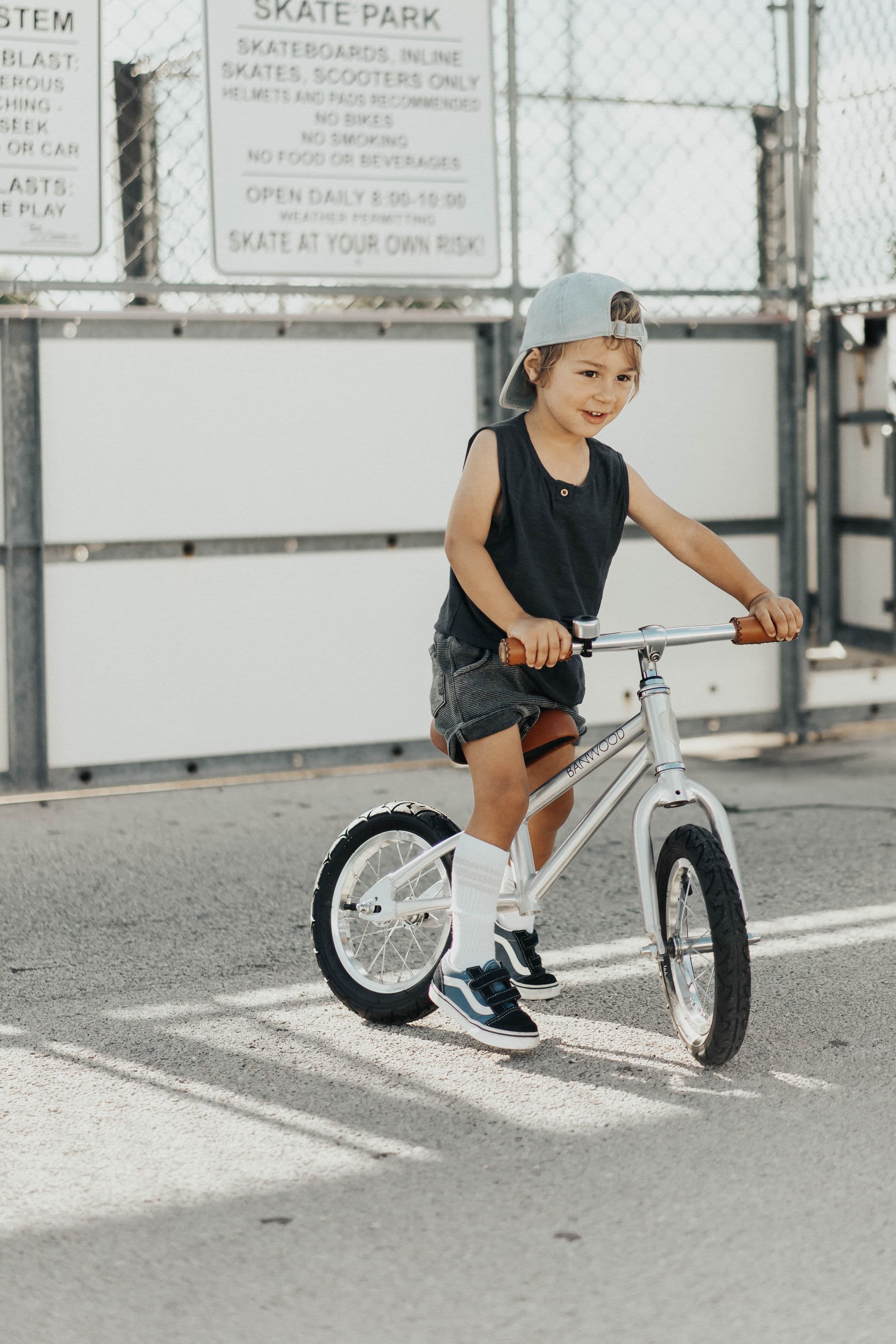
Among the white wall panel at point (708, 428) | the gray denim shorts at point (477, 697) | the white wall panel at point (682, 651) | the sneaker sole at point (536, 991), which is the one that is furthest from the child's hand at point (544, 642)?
the white wall panel at point (708, 428)

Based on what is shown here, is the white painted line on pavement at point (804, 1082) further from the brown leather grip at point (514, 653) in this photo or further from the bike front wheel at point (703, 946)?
the brown leather grip at point (514, 653)

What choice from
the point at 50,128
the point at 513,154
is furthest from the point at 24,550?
the point at 513,154

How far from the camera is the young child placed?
3.38 metres

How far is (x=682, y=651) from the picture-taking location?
6.79m

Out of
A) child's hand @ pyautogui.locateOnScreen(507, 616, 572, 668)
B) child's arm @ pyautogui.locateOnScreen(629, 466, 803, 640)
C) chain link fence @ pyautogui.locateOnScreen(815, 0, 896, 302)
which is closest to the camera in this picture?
child's hand @ pyautogui.locateOnScreen(507, 616, 572, 668)

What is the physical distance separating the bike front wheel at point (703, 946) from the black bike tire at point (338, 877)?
22.2 inches

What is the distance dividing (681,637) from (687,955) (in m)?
0.65

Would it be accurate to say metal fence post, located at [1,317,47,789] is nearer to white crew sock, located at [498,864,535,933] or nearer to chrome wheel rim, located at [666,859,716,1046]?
white crew sock, located at [498,864,535,933]

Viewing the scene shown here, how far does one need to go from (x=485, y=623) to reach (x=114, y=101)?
10.7 ft

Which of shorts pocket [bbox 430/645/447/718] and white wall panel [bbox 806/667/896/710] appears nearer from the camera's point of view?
shorts pocket [bbox 430/645/447/718]

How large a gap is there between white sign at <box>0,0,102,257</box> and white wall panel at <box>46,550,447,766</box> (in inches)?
46.4

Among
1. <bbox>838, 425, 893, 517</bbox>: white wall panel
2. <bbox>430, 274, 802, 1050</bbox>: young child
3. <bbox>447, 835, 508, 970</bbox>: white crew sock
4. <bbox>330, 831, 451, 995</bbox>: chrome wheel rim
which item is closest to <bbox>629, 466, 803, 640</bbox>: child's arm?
<bbox>430, 274, 802, 1050</bbox>: young child

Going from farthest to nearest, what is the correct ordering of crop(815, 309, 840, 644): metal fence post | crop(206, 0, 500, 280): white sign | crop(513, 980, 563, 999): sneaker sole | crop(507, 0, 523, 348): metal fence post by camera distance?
crop(815, 309, 840, 644): metal fence post < crop(507, 0, 523, 348): metal fence post < crop(206, 0, 500, 280): white sign < crop(513, 980, 563, 999): sneaker sole

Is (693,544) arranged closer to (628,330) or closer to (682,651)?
(628,330)
